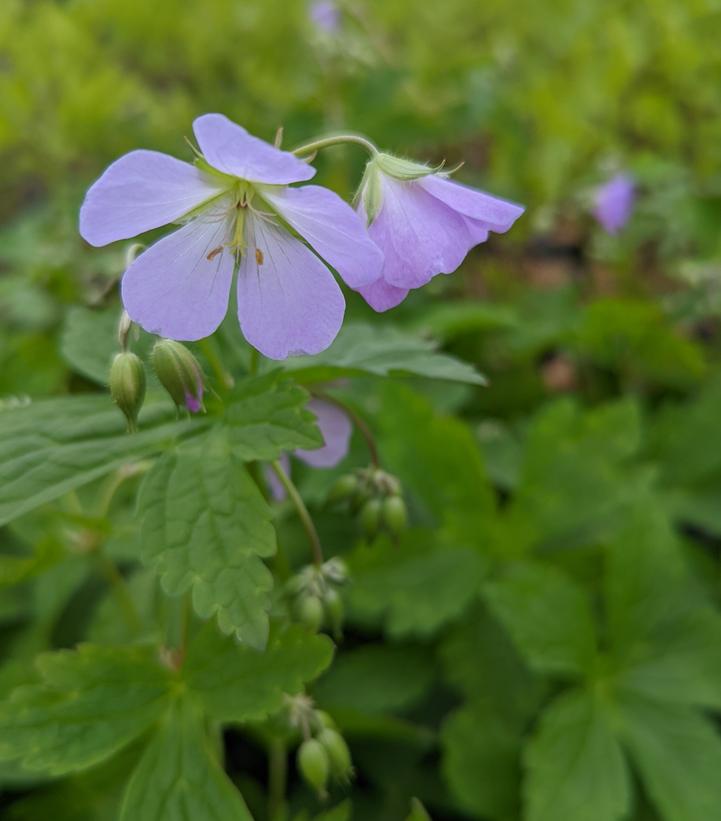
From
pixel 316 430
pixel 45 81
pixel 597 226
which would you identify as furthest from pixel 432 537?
pixel 45 81

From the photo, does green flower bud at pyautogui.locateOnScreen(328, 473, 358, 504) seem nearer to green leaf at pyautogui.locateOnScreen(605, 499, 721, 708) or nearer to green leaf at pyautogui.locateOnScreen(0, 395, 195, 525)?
green leaf at pyautogui.locateOnScreen(0, 395, 195, 525)

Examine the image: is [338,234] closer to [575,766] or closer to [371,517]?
[371,517]

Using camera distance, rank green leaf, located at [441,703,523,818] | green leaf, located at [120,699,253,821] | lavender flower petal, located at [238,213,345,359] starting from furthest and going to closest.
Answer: green leaf, located at [441,703,523,818], green leaf, located at [120,699,253,821], lavender flower petal, located at [238,213,345,359]

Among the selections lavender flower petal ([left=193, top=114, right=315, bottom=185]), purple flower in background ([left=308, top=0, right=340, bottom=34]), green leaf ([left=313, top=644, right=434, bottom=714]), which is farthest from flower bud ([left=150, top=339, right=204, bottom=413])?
purple flower in background ([left=308, top=0, right=340, bottom=34])

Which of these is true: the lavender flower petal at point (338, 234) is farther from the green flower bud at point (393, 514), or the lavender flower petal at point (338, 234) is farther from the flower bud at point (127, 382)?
the green flower bud at point (393, 514)

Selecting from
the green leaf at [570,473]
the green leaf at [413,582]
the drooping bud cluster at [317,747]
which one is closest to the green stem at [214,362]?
the drooping bud cluster at [317,747]

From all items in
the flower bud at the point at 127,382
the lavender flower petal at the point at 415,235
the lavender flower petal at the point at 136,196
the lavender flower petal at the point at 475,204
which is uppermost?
the lavender flower petal at the point at 136,196

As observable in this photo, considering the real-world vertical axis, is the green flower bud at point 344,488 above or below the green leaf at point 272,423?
below

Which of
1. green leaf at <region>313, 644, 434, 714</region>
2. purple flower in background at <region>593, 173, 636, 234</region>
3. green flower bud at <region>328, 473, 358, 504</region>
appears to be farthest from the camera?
purple flower in background at <region>593, 173, 636, 234</region>
